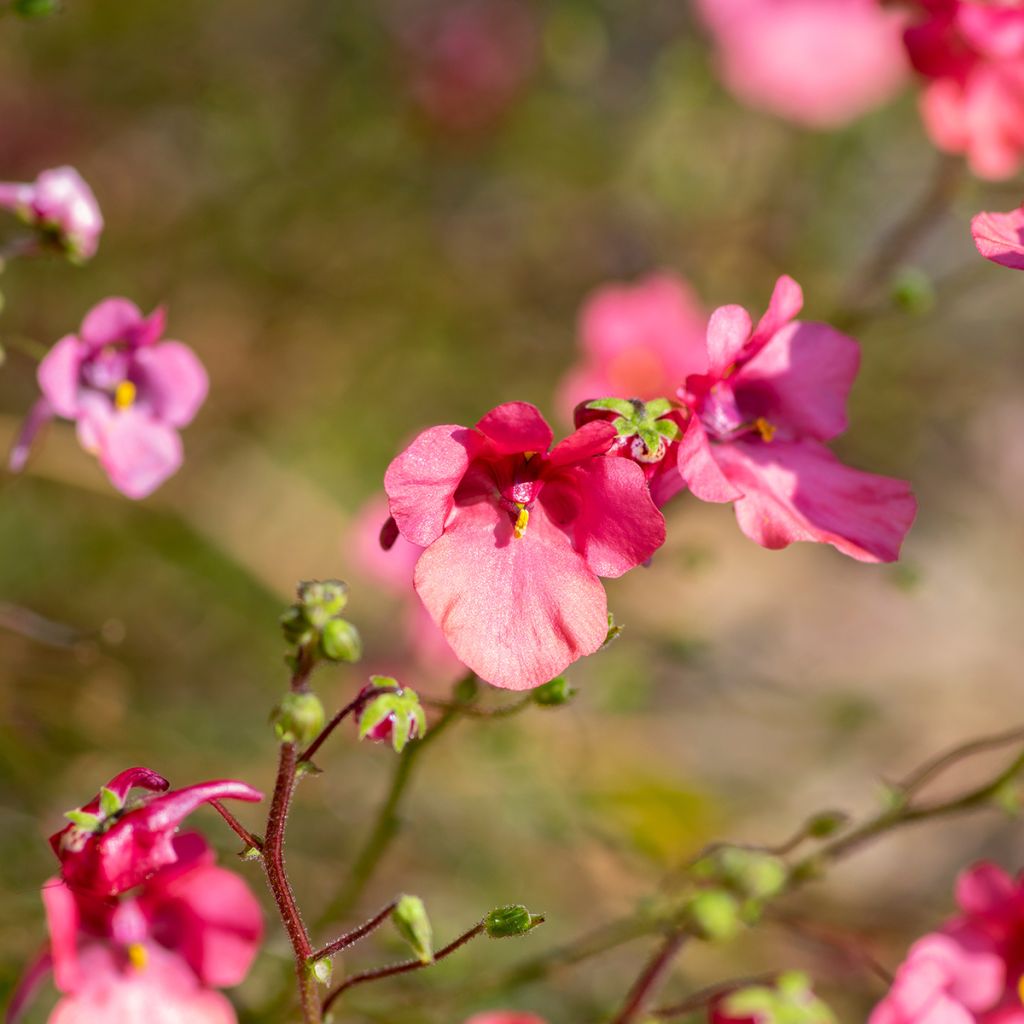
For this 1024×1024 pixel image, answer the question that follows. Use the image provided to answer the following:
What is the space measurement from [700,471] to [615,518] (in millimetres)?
114

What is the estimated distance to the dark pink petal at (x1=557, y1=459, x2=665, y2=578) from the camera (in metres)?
1.35

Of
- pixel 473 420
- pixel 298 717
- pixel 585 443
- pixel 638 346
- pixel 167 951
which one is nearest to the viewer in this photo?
pixel 298 717

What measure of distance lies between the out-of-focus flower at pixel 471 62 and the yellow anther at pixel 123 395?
253 centimetres

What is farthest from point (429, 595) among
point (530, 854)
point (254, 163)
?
point (254, 163)

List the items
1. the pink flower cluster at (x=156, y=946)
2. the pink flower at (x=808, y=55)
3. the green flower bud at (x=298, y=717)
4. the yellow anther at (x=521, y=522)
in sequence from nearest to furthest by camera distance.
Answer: the green flower bud at (x=298, y=717) < the yellow anther at (x=521, y=522) < the pink flower cluster at (x=156, y=946) < the pink flower at (x=808, y=55)

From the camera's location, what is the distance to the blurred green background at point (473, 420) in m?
2.96

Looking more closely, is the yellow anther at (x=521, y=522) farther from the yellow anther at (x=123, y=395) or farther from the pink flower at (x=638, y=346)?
the pink flower at (x=638, y=346)

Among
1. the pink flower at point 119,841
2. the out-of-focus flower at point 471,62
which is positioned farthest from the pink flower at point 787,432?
the out-of-focus flower at point 471,62

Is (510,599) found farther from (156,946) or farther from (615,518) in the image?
(156,946)

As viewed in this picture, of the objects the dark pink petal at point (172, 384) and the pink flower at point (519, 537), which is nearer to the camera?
the pink flower at point (519, 537)

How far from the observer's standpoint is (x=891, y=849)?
377 cm

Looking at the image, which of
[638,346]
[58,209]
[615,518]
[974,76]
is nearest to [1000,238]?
Result: [615,518]

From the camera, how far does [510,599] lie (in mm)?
1413

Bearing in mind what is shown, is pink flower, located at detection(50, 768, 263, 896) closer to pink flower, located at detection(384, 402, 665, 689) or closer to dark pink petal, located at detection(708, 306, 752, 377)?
pink flower, located at detection(384, 402, 665, 689)
